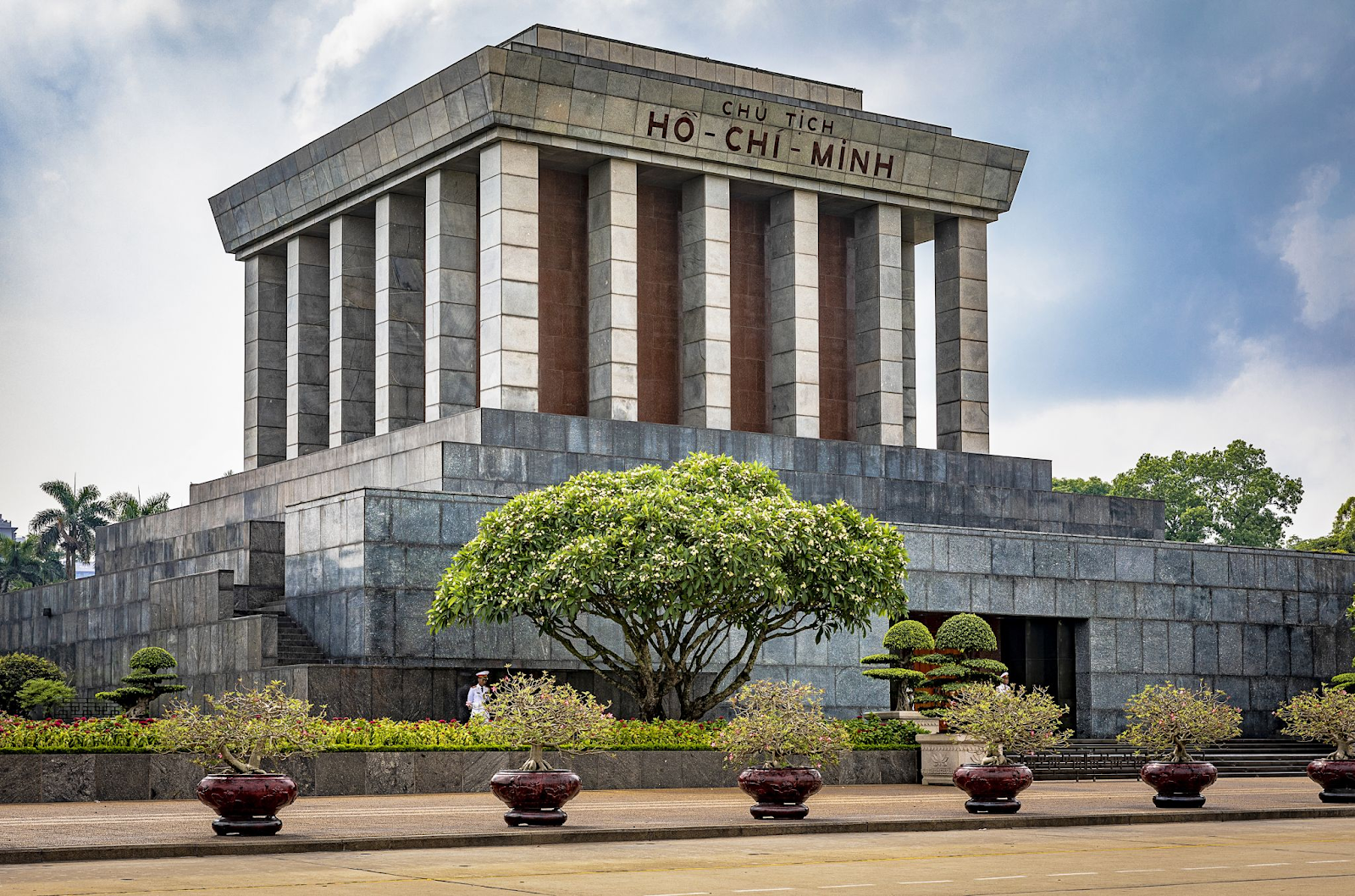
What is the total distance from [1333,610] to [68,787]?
98.8ft

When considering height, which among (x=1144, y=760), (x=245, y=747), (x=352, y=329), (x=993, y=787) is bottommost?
(x=1144, y=760)

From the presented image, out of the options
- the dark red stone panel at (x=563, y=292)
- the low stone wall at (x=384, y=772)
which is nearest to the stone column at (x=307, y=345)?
the dark red stone panel at (x=563, y=292)

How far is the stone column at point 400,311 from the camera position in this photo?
43.5m

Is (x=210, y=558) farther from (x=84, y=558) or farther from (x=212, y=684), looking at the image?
(x=84, y=558)

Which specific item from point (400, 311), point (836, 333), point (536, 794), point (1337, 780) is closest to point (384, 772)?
point (536, 794)

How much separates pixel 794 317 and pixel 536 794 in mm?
25802

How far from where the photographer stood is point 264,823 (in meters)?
17.8

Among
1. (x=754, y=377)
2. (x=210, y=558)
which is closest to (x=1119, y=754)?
(x=754, y=377)

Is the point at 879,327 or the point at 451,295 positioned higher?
the point at 451,295

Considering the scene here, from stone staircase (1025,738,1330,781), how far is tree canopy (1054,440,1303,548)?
55.0m

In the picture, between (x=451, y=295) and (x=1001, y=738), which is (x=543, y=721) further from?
(x=451, y=295)

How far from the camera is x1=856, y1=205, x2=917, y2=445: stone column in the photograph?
45625 mm

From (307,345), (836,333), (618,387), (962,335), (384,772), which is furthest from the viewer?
(307,345)

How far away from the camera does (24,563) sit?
10300 centimetres
